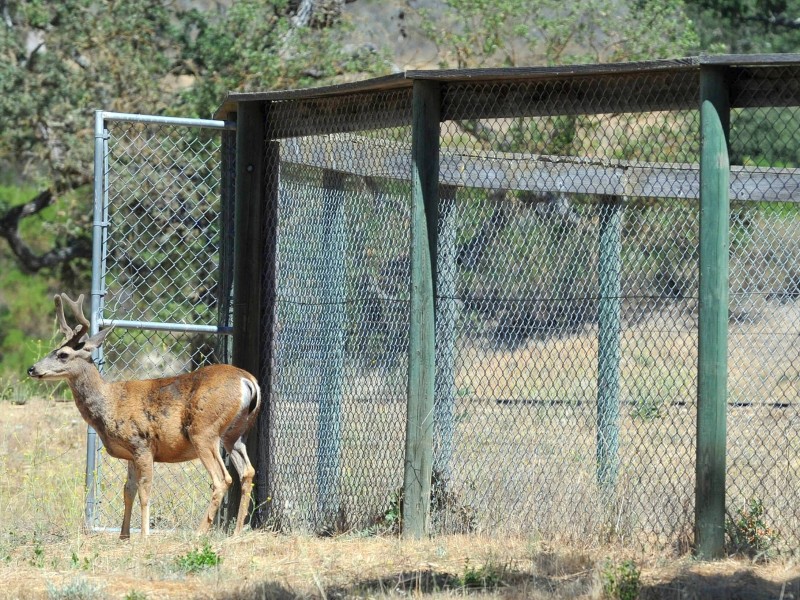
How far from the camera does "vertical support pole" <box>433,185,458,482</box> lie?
761 centimetres

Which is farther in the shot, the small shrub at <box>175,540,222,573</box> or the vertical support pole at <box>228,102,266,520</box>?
the vertical support pole at <box>228,102,266,520</box>

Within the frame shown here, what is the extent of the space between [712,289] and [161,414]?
3727mm

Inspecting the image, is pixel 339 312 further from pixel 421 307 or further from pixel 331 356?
pixel 421 307

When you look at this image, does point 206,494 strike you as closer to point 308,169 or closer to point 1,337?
point 308,169

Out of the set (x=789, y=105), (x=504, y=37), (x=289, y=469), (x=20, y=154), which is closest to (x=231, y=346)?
(x=289, y=469)

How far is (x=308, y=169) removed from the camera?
7.93 metres

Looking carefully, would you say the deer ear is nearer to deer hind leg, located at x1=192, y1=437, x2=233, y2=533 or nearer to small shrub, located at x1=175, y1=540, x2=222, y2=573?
deer hind leg, located at x1=192, y1=437, x2=233, y2=533

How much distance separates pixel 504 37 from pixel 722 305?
33.5ft

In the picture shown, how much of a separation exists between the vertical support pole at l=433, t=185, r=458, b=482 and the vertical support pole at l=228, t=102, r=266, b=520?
127 centimetres

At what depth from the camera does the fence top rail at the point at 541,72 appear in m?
5.79

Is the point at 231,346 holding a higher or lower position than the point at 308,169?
lower

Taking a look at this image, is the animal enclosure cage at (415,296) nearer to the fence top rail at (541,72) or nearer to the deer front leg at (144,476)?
the fence top rail at (541,72)

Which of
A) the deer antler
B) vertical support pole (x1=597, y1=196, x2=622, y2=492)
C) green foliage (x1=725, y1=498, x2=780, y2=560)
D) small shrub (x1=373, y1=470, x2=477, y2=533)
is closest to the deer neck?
the deer antler

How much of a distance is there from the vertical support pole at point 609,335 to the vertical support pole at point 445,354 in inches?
47.9
